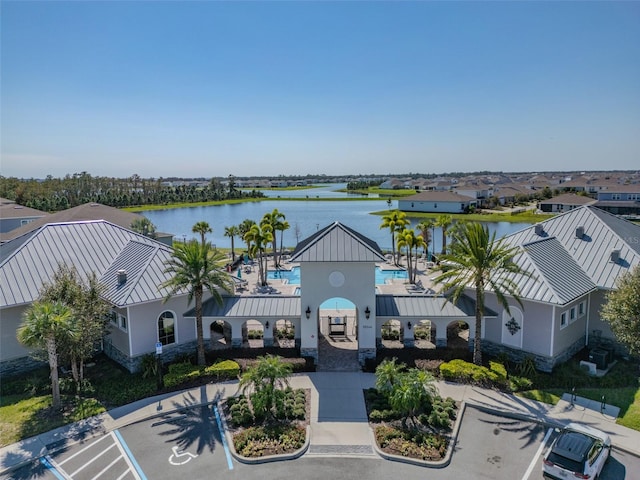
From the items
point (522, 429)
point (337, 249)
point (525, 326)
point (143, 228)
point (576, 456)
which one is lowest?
point (522, 429)

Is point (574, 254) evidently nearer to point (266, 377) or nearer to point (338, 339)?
point (338, 339)

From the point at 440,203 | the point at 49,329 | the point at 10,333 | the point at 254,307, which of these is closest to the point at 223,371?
the point at 254,307

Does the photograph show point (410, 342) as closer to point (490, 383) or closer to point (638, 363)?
point (490, 383)

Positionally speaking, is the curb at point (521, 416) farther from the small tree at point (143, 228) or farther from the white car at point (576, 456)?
the small tree at point (143, 228)

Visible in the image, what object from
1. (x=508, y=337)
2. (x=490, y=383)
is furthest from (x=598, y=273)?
(x=490, y=383)

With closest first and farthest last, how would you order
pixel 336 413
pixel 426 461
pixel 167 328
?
pixel 426 461
pixel 336 413
pixel 167 328

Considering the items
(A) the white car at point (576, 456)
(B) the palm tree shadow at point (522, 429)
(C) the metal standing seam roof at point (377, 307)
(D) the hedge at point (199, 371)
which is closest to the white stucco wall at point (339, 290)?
(C) the metal standing seam roof at point (377, 307)

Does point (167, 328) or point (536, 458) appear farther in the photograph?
point (167, 328)
